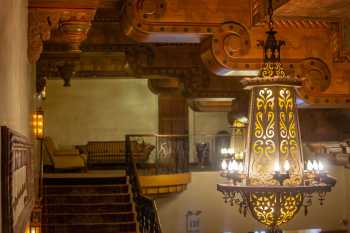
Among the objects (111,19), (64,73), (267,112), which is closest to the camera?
(267,112)

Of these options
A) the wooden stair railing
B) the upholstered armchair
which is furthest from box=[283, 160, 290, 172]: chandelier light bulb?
the upholstered armchair

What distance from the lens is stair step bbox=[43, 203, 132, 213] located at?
529 inches

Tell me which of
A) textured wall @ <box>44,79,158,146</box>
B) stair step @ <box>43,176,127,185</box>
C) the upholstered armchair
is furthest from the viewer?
textured wall @ <box>44,79,158,146</box>

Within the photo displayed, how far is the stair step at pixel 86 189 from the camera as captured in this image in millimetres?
14250

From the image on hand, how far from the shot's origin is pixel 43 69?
12969mm

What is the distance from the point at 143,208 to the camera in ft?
38.2

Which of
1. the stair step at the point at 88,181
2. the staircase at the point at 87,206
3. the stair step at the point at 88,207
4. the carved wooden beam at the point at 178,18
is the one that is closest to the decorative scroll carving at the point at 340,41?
the carved wooden beam at the point at 178,18

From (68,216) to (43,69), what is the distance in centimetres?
292

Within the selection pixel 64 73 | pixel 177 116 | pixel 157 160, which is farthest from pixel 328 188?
pixel 177 116

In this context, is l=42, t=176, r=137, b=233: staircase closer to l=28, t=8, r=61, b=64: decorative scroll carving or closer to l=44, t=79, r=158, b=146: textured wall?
l=28, t=8, r=61, b=64: decorative scroll carving

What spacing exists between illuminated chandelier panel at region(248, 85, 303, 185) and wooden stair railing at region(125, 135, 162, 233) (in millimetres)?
5723

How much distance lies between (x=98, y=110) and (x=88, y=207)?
873 cm

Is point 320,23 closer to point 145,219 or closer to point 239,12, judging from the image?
point 239,12

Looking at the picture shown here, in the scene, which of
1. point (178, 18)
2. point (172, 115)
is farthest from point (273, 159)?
point (172, 115)
